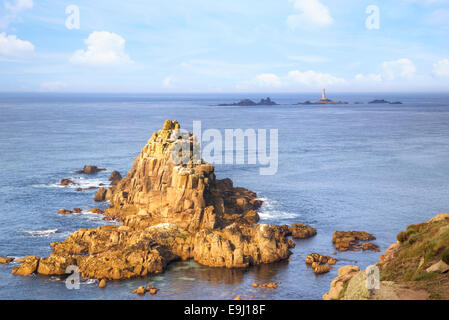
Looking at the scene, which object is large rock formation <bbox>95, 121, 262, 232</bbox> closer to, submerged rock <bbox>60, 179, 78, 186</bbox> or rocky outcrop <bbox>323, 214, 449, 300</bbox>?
submerged rock <bbox>60, 179, 78, 186</bbox>

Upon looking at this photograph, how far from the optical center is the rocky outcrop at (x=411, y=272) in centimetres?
3003

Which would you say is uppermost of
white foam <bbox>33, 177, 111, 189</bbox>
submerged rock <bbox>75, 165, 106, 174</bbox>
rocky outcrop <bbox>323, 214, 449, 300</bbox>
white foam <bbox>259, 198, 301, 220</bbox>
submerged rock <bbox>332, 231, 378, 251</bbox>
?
rocky outcrop <bbox>323, 214, 449, 300</bbox>

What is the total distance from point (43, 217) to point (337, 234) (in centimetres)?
4393

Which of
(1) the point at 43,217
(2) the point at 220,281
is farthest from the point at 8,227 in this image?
(2) the point at 220,281

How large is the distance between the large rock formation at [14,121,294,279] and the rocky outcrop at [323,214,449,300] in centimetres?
2092

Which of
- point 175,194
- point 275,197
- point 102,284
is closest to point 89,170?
point 275,197

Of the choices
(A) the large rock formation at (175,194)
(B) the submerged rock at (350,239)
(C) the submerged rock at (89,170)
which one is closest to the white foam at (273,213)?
(A) the large rock formation at (175,194)

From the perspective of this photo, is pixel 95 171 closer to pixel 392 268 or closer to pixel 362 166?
pixel 362 166

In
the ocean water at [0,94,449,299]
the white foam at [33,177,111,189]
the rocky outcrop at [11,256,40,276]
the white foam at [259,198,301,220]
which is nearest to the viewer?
the ocean water at [0,94,449,299]
